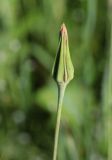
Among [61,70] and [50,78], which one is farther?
[50,78]

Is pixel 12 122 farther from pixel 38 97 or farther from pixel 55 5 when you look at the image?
pixel 55 5

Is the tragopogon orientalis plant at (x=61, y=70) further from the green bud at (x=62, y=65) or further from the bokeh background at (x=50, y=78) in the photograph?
the bokeh background at (x=50, y=78)

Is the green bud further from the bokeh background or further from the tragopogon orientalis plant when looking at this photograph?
the bokeh background

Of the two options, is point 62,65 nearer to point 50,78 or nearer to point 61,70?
point 61,70

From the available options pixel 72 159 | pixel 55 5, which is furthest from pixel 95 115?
pixel 55 5

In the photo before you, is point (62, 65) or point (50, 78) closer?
point (62, 65)

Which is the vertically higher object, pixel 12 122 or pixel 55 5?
pixel 55 5

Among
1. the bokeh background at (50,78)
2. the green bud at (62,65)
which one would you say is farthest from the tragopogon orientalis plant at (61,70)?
the bokeh background at (50,78)

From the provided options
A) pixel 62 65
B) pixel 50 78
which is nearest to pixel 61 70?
pixel 62 65
